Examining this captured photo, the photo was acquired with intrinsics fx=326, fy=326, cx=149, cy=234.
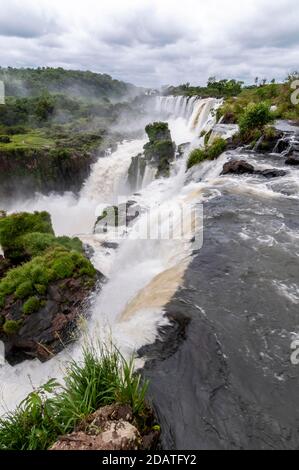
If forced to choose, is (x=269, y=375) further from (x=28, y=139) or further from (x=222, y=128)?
(x=28, y=139)

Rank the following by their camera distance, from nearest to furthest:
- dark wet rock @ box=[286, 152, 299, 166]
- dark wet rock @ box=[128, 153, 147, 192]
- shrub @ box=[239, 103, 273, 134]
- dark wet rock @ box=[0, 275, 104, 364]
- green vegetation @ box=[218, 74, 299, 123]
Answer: dark wet rock @ box=[0, 275, 104, 364] < dark wet rock @ box=[286, 152, 299, 166] < shrub @ box=[239, 103, 273, 134] < dark wet rock @ box=[128, 153, 147, 192] < green vegetation @ box=[218, 74, 299, 123]

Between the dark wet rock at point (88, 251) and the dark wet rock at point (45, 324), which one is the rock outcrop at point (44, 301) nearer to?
the dark wet rock at point (45, 324)

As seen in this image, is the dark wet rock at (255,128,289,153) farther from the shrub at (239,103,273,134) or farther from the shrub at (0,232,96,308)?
the shrub at (0,232,96,308)

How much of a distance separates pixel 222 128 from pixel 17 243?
22797mm

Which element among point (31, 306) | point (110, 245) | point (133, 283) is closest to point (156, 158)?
point (110, 245)

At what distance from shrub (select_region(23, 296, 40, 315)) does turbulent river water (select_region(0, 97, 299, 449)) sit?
1641 millimetres

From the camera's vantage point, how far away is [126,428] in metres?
4.56

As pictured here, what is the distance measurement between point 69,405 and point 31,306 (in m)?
6.65

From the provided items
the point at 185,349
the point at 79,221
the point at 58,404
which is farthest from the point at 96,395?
the point at 79,221

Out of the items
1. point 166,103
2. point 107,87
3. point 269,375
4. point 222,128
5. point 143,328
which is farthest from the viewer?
point 107,87

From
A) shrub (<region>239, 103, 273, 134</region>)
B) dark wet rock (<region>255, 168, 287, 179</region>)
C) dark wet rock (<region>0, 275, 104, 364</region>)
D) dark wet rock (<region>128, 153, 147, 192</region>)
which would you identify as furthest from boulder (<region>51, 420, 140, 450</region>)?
dark wet rock (<region>128, 153, 147, 192</region>)

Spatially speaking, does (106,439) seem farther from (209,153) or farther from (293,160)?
(209,153)

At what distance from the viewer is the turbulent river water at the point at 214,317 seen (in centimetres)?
608

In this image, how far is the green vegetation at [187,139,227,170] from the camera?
2481cm
